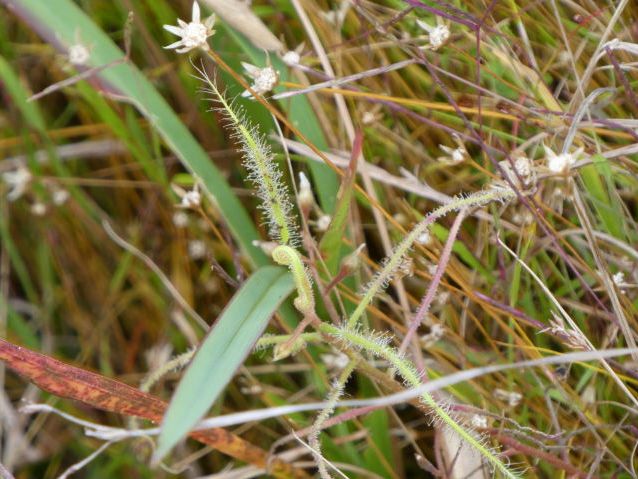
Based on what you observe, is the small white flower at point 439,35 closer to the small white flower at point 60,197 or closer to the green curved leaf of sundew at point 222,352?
the green curved leaf of sundew at point 222,352

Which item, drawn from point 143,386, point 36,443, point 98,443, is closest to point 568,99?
point 143,386

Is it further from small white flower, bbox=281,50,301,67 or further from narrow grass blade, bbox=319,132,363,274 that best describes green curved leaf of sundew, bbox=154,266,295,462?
small white flower, bbox=281,50,301,67

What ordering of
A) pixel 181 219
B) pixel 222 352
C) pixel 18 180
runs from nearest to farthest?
1. pixel 222 352
2. pixel 181 219
3. pixel 18 180

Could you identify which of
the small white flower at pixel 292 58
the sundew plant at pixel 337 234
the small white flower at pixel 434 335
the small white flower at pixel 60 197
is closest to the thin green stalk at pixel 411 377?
the sundew plant at pixel 337 234

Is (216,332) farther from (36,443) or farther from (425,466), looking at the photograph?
(36,443)

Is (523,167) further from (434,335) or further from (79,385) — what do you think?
(79,385)

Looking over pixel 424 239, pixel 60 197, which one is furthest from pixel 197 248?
pixel 424 239
